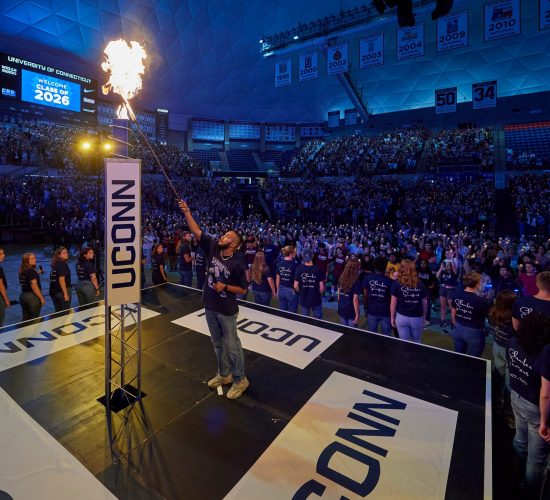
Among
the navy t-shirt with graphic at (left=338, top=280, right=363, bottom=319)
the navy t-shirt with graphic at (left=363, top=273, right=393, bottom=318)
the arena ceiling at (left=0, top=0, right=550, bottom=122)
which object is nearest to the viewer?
the navy t-shirt with graphic at (left=363, top=273, right=393, bottom=318)

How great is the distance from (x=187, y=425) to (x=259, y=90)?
39.9 metres

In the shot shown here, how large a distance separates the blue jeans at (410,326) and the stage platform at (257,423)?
0.35 meters

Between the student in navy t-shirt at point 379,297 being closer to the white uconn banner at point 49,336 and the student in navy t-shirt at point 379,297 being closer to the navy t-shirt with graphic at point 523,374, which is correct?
the navy t-shirt with graphic at point 523,374

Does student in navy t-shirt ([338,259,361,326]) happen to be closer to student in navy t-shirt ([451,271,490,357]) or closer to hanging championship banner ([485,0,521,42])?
student in navy t-shirt ([451,271,490,357])

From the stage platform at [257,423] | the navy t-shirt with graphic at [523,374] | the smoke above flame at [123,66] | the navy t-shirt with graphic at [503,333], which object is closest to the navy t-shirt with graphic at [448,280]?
the stage platform at [257,423]

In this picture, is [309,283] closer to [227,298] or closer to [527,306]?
[227,298]

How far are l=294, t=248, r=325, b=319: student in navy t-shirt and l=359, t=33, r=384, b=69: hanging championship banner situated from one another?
14928 millimetres

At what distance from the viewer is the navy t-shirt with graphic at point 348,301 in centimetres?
617

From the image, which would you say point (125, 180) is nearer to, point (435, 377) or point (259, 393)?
point (259, 393)

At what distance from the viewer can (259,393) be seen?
386cm

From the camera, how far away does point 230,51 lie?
3356cm

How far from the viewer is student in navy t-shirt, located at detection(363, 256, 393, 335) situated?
5715 mm

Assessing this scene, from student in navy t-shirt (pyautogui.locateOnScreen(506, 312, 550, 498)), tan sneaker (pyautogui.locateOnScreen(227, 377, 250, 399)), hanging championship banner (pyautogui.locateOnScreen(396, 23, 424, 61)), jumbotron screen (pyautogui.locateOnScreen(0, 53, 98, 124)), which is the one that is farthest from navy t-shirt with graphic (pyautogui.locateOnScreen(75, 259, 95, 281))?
jumbotron screen (pyautogui.locateOnScreen(0, 53, 98, 124))

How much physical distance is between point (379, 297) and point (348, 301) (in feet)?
2.18
